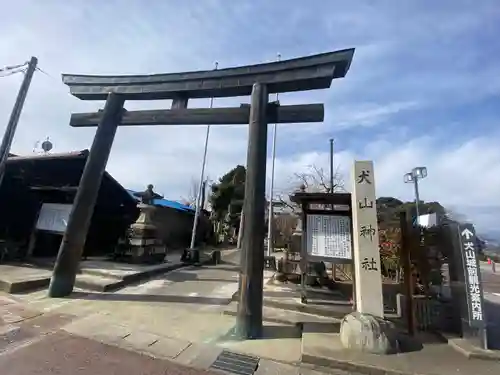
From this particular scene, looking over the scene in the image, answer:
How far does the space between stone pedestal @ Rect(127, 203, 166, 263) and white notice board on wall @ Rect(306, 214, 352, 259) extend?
27.5 ft

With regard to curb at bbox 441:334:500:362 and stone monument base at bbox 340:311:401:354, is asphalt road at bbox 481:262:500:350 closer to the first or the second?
curb at bbox 441:334:500:362

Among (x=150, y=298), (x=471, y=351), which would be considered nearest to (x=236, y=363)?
(x=471, y=351)

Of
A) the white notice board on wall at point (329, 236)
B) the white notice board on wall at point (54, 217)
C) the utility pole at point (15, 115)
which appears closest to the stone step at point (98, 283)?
the white notice board on wall at point (54, 217)

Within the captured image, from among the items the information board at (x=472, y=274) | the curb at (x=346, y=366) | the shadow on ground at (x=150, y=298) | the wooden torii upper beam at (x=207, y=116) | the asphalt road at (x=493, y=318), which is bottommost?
the curb at (x=346, y=366)

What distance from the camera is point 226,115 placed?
24.3 ft

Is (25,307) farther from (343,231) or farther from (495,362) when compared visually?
(495,362)

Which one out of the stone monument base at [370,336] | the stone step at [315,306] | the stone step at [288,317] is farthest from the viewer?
the stone step at [315,306]

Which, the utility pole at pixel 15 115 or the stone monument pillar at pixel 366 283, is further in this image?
Answer: the utility pole at pixel 15 115

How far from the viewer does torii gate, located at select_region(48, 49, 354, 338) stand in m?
5.89

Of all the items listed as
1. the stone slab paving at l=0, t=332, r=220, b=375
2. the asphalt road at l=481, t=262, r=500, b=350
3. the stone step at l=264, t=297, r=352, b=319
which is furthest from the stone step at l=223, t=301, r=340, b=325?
the asphalt road at l=481, t=262, r=500, b=350

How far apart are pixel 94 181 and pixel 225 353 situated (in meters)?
5.94

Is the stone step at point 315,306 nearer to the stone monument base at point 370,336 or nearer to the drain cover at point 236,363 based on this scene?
the stone monument base at point 370,336

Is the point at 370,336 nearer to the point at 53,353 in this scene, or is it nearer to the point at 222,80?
the point at 53,353

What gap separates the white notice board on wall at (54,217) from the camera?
1097 cm
